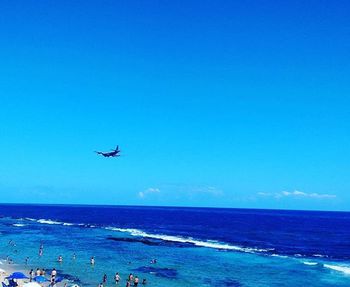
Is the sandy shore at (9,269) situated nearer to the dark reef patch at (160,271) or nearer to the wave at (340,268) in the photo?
the dark reef patch at (160,271)

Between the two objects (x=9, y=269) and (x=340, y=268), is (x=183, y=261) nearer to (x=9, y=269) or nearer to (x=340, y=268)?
(x=340, y=268)

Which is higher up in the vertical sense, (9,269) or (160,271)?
(160,271)

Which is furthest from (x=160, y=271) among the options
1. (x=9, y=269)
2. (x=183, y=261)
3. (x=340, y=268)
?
(x=340, y=268)

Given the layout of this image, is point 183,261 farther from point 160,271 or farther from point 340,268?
point 340,268

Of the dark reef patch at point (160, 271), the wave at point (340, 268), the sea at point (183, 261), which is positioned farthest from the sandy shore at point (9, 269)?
the wave at point (340, 268)

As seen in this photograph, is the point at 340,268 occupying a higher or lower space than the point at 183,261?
higher

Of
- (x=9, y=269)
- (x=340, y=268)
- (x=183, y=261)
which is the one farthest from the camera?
(x=183, y=261)

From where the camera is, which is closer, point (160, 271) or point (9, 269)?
point (9, 269)

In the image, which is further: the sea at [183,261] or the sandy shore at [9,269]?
the sea at [183,261]

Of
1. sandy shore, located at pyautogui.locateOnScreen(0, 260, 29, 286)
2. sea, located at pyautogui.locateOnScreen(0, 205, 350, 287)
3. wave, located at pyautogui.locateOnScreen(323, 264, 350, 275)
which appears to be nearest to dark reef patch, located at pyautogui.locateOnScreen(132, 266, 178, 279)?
sea, located at pyautogui.locateOnScreen(0, 205, 350, 287)

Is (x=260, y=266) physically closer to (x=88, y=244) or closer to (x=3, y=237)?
(x=88, y=244)

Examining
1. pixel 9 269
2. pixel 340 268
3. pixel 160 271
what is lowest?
pixel 9 269

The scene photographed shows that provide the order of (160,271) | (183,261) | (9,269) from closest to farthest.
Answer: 1. (9,269)
2. (160,271)
3. (183,261)
